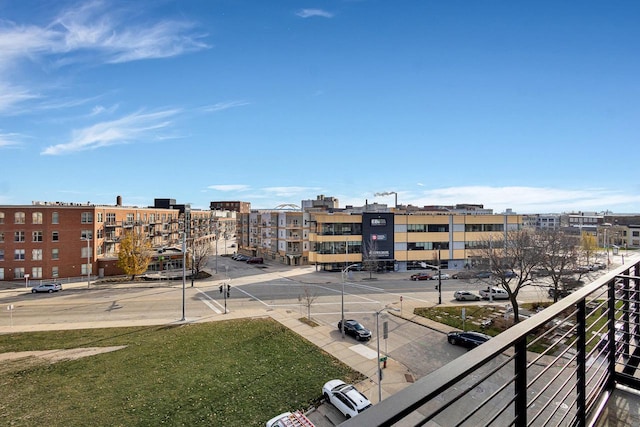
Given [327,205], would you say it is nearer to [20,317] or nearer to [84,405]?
[20,317]

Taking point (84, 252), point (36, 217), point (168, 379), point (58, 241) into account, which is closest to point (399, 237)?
point (168, 379)

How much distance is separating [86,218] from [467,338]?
150 ft

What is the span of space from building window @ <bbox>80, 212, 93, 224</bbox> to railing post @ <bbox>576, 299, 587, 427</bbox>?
171 ft

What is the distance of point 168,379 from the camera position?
55.1 feet

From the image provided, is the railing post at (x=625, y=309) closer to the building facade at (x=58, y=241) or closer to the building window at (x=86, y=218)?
the building facade at (x=58, y=241)

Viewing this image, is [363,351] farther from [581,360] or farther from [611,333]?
[581,360]

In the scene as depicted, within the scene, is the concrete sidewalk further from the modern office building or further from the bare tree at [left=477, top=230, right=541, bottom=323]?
the modern office building

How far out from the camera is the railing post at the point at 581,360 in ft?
9.11

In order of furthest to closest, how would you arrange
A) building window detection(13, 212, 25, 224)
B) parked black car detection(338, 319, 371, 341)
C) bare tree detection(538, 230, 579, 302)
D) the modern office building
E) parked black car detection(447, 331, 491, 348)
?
the modern office building, building window detection(13, 212, 25, 224), bare tree detection(538, 230, 579, 302), parked black car detection(338, 319, 371, 341), parked black car detection(447, 331, 491, 348)

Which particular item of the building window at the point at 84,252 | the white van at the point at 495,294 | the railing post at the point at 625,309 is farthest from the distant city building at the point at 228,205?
the railing post at the point at 625,309

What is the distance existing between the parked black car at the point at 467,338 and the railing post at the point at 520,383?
2100cm

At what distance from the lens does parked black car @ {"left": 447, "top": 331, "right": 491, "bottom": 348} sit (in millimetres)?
20767

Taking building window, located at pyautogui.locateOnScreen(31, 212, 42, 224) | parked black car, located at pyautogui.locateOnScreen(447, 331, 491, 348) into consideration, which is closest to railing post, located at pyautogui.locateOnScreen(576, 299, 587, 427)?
parked black car, located at pyautogui.locateOnScreen(447, 331, 491, 348)

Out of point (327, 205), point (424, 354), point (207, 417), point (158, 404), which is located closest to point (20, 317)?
point (158, 404)
